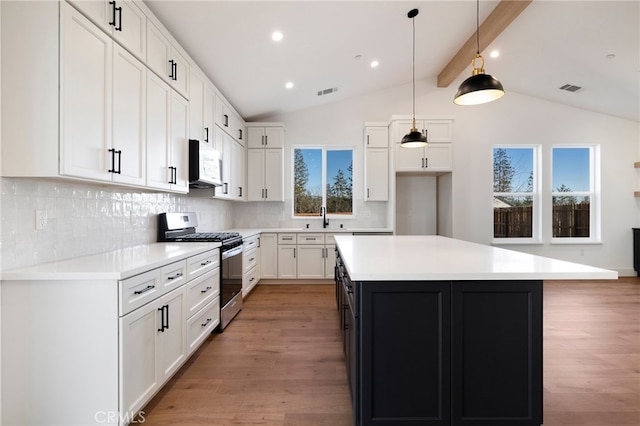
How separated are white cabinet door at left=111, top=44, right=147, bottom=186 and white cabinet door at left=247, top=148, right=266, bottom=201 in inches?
115

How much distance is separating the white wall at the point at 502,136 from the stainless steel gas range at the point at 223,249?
2.52m

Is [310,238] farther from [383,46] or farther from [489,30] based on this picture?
[489,30]

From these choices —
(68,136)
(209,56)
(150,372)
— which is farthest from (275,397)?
(209,56)

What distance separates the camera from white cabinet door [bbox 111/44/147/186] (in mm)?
1943

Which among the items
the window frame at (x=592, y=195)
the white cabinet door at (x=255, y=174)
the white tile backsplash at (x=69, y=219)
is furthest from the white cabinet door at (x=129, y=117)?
the window frame at (x=592, y=195)

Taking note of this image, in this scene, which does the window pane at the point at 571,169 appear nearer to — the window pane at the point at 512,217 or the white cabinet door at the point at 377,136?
the window pane at the point at 512,217

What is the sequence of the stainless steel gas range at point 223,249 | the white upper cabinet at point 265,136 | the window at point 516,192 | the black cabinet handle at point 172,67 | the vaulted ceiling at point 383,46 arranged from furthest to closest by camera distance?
the window at point 516,192
the white upper cabinet at point 265,136
the stainless steel gas range at point 223,249
the vaulted ceiling at point 383,46
the black cabinet handle at point 172,67

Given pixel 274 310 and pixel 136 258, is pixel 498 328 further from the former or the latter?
pixel 274 310

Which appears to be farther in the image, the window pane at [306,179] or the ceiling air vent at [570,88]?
the window pane at [306,179]

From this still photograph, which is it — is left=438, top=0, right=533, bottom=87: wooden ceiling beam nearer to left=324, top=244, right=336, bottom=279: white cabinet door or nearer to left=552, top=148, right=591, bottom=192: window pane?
left=552, top=148, right=591, bottom=192: window pane

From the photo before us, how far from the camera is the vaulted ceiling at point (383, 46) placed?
9.36 ft

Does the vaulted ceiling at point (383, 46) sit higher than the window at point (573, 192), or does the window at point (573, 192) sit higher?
the vaulted ceiling at point (383, 46)

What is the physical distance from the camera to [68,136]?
159cm

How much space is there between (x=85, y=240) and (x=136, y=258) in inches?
17.3
